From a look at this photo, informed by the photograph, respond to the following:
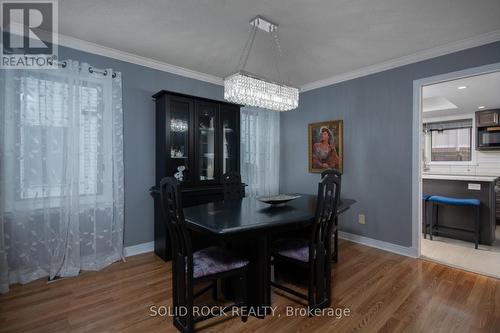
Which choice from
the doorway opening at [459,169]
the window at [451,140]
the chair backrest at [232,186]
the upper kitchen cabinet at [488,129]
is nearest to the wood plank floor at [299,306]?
the doorway opening at [459,169]

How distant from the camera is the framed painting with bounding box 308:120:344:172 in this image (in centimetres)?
378

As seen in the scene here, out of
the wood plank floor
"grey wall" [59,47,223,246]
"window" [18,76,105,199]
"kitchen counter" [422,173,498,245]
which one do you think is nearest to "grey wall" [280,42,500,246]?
the wood plank floor

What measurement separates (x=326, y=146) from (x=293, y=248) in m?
2.28

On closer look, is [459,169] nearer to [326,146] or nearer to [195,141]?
[326,146]

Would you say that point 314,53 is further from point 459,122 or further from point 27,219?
point 459,122

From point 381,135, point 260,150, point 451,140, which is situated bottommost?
point 260,150

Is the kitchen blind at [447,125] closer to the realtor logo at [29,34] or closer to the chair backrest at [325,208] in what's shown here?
the chair backrest at [325,208]

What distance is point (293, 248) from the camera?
2066mm

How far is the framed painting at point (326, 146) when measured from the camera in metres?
3.78

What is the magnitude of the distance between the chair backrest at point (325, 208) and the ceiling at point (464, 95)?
89.4 inches

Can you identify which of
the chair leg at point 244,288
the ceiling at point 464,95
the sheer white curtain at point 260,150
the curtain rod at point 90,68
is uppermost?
the ceiling at point 464,95

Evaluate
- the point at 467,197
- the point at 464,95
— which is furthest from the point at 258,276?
the point at 464,95

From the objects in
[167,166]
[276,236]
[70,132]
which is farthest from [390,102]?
[70,132]

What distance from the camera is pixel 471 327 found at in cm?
178
